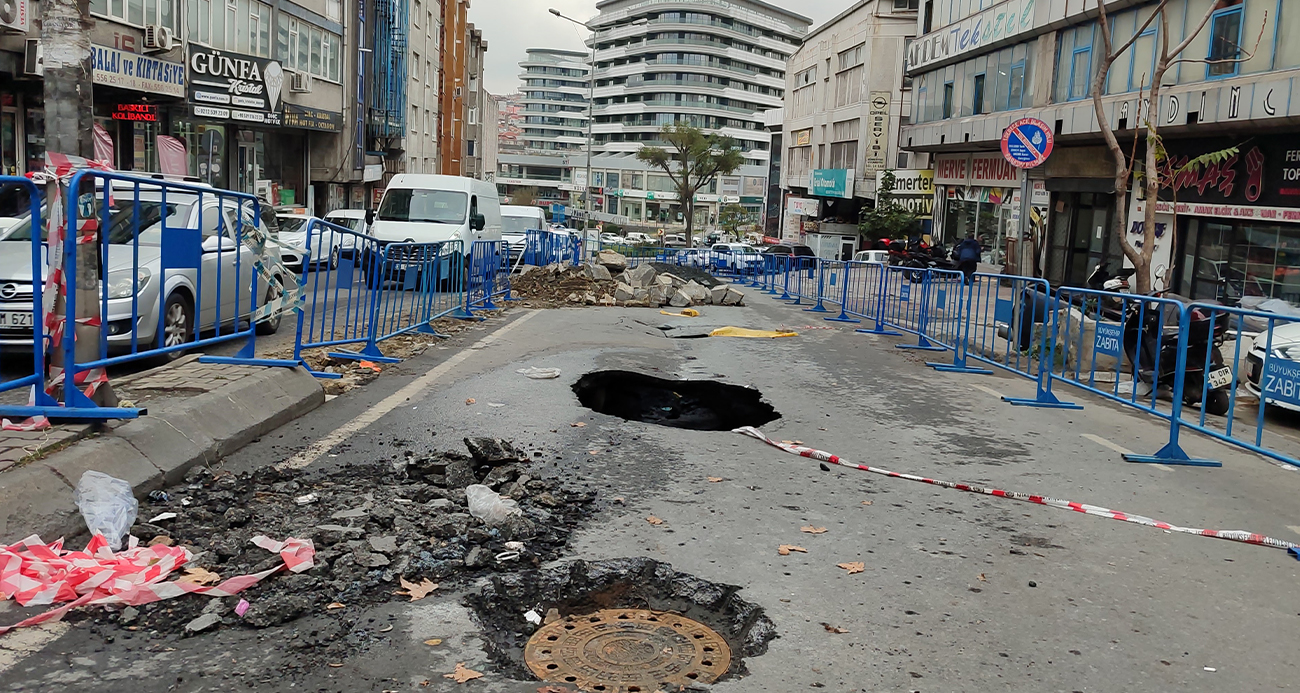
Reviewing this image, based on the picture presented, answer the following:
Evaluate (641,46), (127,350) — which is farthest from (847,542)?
(641,46)

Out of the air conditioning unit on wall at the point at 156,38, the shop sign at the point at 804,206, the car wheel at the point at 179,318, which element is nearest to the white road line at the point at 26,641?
the car wheel at the point at 179,318

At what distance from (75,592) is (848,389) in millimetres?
7395

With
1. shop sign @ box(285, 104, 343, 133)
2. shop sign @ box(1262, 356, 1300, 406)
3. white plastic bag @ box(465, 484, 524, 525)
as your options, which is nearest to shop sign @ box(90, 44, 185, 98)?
shop sign @ box(285, 104, 343, 133)

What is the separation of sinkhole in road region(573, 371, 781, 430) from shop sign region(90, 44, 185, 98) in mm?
16462

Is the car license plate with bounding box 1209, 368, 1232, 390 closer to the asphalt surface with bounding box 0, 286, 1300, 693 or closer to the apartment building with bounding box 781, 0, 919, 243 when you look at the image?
the asphalt surface with bounding box 0, 286, 1300, 693

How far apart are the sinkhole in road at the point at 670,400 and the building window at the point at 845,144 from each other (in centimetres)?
4998

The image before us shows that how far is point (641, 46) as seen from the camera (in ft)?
472

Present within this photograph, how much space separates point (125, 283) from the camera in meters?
6.75

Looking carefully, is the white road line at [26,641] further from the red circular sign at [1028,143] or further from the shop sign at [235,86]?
the shop sign at [235,86]

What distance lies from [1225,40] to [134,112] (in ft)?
80.5

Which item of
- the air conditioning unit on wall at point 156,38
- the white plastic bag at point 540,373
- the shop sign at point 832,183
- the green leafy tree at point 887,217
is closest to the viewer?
the white plastic bag at point 540,373

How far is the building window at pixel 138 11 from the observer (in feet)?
74.4

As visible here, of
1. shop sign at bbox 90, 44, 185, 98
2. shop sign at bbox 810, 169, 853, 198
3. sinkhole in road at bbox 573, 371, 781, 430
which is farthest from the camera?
shop sign at bbox 810, 169, 853, 198

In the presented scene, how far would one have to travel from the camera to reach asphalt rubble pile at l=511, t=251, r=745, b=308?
65.7ft
